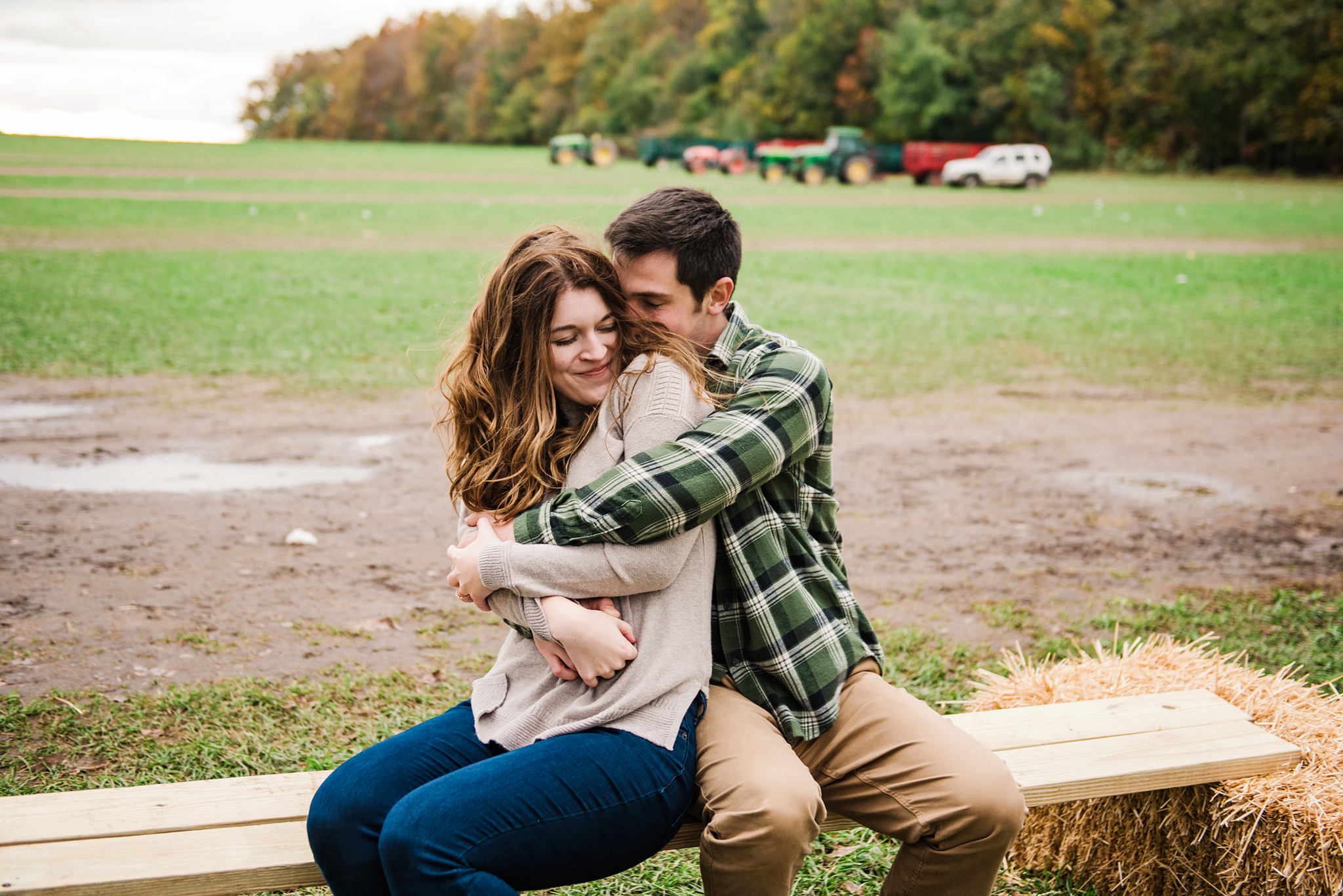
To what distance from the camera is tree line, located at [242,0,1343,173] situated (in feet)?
148

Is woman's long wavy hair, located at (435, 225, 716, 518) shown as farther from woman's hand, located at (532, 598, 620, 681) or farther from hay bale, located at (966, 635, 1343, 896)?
hay bale, located at (966, 635, 1343, 896)

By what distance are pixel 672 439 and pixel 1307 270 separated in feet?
50.9

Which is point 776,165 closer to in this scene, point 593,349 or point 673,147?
point 673,147

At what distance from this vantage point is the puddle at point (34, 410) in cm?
689

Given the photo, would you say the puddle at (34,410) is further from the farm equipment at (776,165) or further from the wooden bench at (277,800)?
the farm equipment at (776,165)

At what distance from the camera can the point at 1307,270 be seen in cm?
1482

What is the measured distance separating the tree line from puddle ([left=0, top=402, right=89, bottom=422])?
46390 mm

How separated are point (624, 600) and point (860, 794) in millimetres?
615

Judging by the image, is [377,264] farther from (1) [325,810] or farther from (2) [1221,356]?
(1) [325,810]

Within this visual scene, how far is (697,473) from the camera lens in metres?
2.09

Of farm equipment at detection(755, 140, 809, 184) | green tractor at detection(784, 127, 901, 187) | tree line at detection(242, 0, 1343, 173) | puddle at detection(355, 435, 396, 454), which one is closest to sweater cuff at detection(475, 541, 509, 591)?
puddle at detection(355, 435, 396, 454)

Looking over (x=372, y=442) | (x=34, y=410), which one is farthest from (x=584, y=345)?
(x=34, y=410)

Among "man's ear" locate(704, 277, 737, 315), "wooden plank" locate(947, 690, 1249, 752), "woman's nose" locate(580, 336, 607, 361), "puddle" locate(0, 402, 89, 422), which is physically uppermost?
"man's ear" locate(704, 277, 737, 315)

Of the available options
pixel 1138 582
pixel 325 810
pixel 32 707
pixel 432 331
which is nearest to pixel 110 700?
pixel 32 707
